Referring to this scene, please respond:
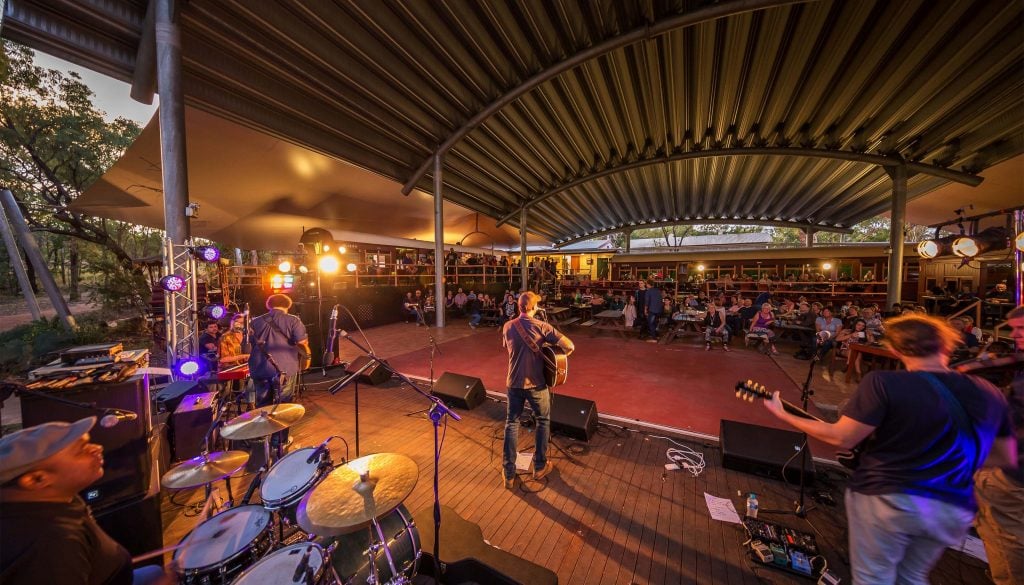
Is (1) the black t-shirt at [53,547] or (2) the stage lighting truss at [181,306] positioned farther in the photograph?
(2) the stage lighting truss at [181,306]

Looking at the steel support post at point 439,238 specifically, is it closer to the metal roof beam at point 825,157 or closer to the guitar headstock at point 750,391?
the metal roof beam at point 825,157

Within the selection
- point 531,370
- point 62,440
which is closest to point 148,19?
point 62,440

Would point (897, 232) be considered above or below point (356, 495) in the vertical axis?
above

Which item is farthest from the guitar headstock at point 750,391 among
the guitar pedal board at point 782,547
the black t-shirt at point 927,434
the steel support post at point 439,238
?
the steel support post at point 439,238

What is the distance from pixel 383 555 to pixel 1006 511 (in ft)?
14.0

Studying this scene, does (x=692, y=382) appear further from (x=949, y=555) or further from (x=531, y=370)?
(x=531, y=370)

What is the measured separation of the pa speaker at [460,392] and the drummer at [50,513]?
420 centimetres

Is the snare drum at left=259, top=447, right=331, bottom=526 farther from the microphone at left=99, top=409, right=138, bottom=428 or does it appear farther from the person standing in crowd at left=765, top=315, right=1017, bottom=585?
the person standing in crowd at left=765, top=315, right=1017, bottom=585

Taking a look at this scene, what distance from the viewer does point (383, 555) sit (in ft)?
7.29

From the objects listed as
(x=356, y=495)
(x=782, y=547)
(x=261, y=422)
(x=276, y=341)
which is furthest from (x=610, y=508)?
(x=276, y=341)

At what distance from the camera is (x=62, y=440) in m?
1.40

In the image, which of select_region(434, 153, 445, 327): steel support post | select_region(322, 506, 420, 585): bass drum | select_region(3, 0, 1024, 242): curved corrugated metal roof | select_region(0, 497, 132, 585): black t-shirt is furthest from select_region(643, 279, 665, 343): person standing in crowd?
select_region(0, 497, 132, 585): black t-shirt

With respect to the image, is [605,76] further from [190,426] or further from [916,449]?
[190,426]

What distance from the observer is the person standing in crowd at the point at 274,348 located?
4.45 m
